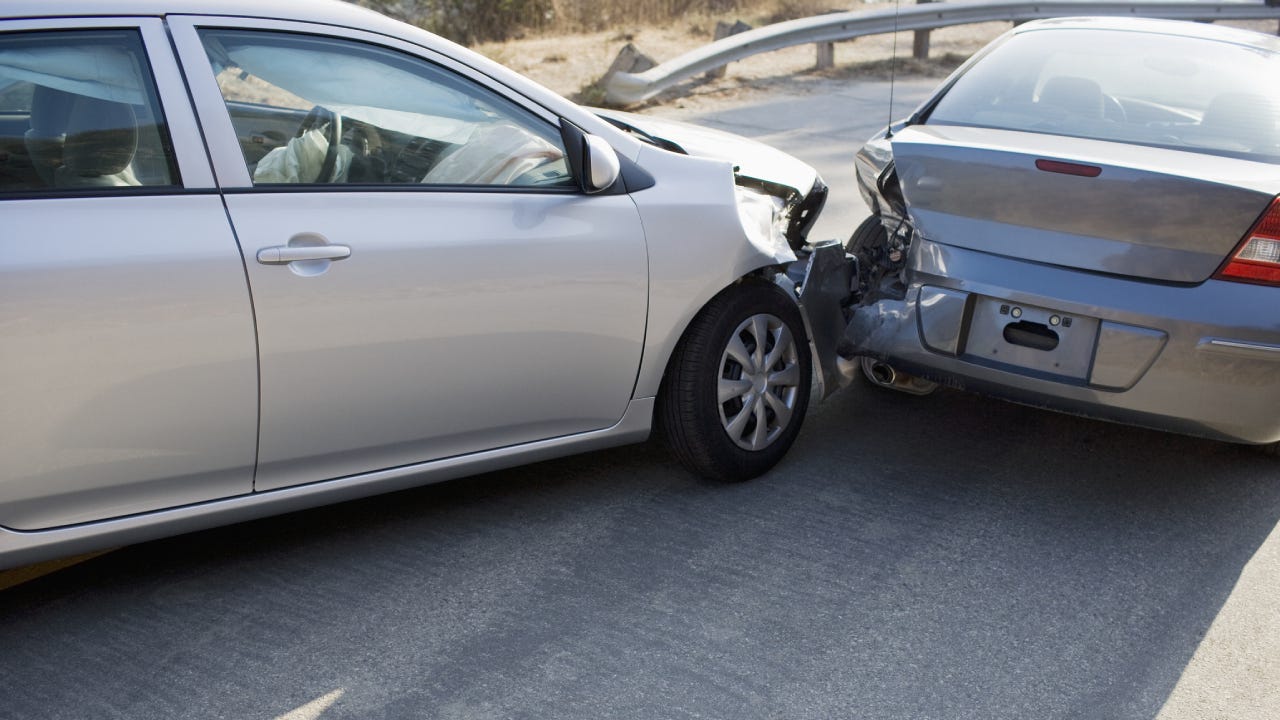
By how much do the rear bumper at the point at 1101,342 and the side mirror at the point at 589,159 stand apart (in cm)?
116

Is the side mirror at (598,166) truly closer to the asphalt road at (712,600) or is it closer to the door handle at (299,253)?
the door handle at (299,253)

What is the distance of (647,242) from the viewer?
3.97 meters

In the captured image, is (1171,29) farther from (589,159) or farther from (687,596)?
(687,596)

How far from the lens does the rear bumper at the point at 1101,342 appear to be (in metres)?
3.80

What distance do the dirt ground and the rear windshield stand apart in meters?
6.73

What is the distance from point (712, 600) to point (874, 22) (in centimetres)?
1116

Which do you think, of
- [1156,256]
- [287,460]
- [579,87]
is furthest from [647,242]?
[579,87]

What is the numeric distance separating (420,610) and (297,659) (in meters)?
0.39

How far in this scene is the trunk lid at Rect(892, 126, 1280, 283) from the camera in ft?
12.6

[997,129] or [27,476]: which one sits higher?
[997,129]

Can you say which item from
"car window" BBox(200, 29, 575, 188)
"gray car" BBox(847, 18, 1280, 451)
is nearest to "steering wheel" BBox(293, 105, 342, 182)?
"car window" BBox(200, 29, 575, 188)

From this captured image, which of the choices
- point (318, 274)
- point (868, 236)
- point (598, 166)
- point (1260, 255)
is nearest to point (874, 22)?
point (868, 236)

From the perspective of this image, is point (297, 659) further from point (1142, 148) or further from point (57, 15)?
point (1142, 148)

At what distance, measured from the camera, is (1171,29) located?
514 cm
